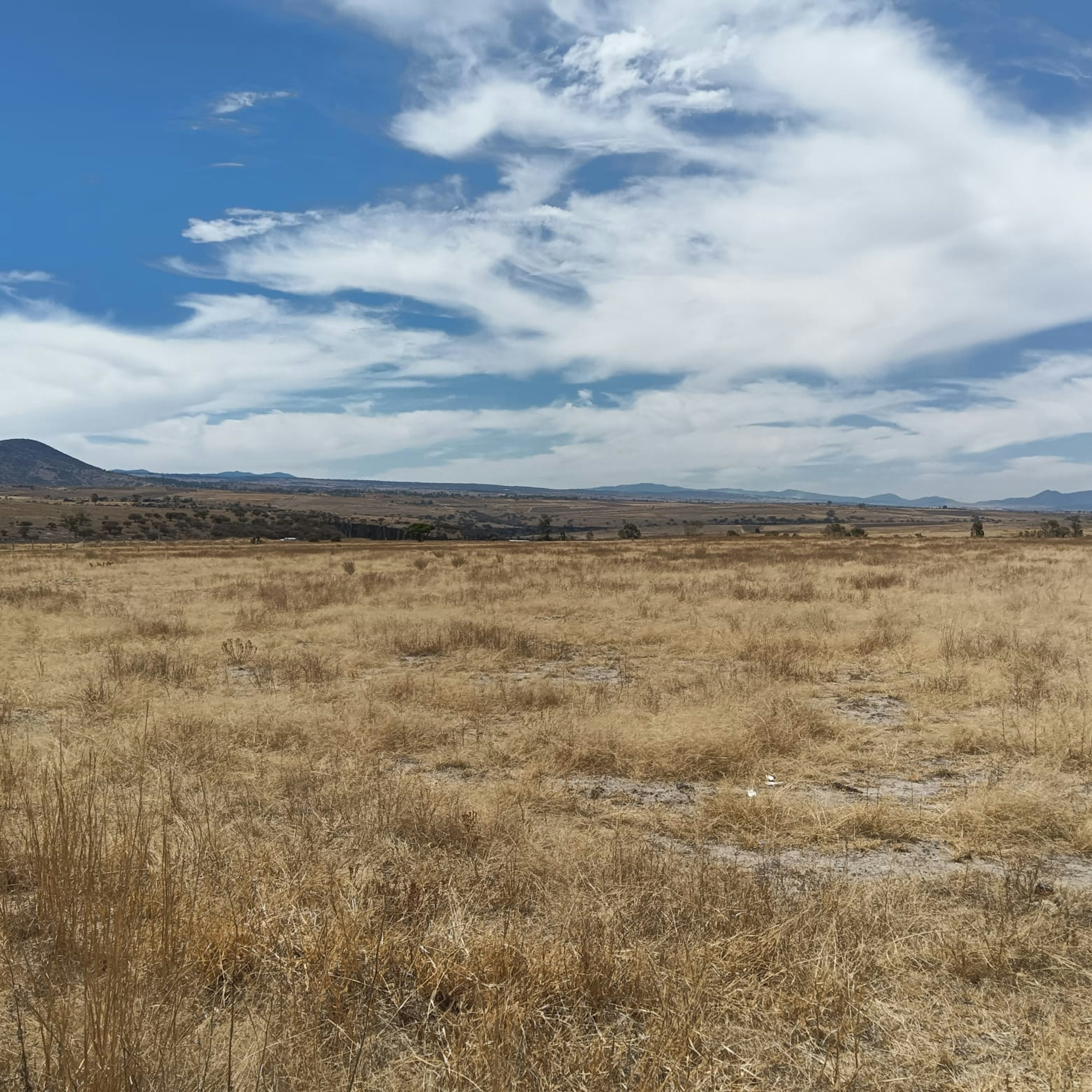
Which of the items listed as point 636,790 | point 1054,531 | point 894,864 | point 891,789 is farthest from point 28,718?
point 1054,531

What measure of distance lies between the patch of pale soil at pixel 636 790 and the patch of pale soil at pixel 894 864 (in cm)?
86

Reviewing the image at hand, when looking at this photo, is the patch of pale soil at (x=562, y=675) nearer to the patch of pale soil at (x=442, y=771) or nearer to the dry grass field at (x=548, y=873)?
the dry grass field at (x=548, y=873)

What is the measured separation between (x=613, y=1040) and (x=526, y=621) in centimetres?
1398

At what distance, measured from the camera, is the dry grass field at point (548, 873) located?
8.82 feet

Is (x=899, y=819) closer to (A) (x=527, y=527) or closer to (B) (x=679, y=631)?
(B) (x=679, y=631)

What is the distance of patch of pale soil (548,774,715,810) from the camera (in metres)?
6.00

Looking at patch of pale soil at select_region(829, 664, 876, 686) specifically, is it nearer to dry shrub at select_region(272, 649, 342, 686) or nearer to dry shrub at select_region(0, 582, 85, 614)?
dry shrub at select_region(272, 649, 342, 686)

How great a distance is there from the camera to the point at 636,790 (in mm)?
6328

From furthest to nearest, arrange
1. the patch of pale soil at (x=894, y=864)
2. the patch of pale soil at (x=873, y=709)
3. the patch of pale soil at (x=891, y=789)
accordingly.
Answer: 1. the patch of pale soil at (x=873, y=709)
2. the patch of pale soil at (x=891, y=789)
3. the patch of pale soil at (x=894, y=864)

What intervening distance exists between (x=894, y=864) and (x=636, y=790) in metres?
2.22

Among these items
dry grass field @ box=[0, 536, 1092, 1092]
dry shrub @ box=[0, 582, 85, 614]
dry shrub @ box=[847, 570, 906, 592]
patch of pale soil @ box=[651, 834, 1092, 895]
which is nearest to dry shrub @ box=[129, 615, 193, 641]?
dry grass field @ box=[0, 536, 1092, 1092]

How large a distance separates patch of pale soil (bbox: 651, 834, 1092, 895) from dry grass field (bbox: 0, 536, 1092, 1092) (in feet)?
0.11

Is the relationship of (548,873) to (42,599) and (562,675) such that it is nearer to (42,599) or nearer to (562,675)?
(562,675)

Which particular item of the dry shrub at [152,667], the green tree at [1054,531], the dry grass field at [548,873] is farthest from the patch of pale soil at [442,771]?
the green tree at [1054,531]
